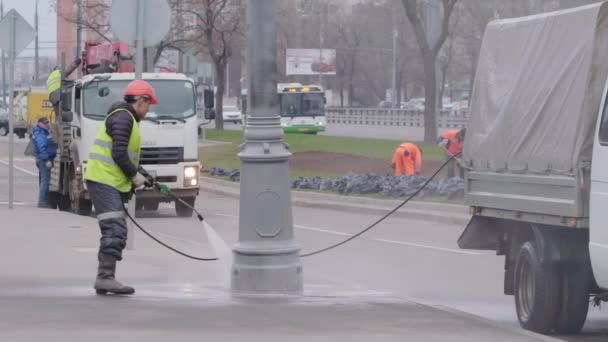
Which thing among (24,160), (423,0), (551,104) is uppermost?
(423,0)

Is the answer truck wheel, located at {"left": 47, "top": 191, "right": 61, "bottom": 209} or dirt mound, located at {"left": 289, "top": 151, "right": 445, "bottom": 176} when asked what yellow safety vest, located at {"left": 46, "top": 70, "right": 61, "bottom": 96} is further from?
dirt mound, located at {"left": 289, "top": 151, "right": 445, "bottom": 176}

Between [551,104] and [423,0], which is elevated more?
[423,0]

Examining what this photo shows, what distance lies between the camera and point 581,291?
9.74 meters

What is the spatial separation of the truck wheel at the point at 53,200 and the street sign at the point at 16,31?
425 cm

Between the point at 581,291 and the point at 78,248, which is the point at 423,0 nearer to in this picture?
the point at 78,248

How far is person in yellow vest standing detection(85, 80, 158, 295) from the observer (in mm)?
10312

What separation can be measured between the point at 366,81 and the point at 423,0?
63.6 meters

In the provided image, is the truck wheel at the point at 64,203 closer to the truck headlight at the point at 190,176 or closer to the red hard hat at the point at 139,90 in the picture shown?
the truck headlight at the point at 190,176

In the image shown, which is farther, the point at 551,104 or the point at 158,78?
the point at 158,78

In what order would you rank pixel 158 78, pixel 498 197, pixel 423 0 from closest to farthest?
pixel 498 197
pixel 158 78
pixel 423 0

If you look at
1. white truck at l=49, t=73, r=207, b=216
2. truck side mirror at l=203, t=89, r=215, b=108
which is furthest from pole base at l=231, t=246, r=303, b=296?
truck side mirror at l=203, t=89, r=215, b=108

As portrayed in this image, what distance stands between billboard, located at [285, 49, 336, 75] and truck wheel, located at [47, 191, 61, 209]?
243ft

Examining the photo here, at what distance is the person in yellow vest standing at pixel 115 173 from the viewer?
33.8 feet

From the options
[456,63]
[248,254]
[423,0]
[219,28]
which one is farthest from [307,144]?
[456,63]
